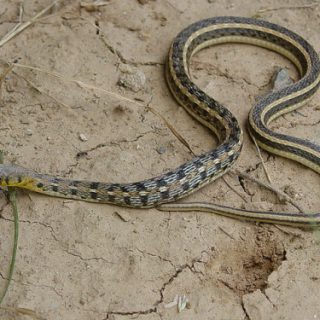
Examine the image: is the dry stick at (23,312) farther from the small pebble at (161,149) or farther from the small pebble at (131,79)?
the small pebble at (131,79)

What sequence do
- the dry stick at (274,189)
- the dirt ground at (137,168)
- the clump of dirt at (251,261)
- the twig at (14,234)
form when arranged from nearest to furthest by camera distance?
the twig at (14,234) → the dirt ground at (137,168) → the clump of dirt at (251,261) → the dry stick at (274,189)

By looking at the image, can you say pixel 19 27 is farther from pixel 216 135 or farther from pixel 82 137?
pixel 216 135

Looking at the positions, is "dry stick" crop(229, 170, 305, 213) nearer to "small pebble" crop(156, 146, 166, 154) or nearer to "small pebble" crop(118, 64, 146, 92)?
"small pebble" crop(156, 146, 166, 154)

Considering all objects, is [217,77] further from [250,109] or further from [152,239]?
[152,239]

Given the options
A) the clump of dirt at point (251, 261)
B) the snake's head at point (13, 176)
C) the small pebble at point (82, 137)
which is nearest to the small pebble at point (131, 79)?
the small pebble at point (82, 137)

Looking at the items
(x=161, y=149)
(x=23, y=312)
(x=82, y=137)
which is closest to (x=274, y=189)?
(x=161, y=149)

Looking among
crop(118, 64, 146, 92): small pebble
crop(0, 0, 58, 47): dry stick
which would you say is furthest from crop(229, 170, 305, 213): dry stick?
crop(0, 0, 58, 47): dry stick
